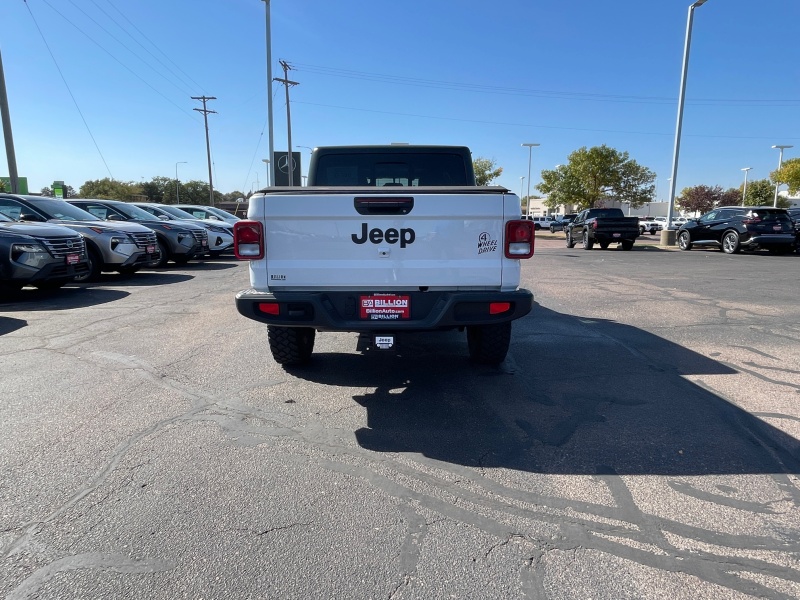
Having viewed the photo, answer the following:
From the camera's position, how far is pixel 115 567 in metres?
2.30

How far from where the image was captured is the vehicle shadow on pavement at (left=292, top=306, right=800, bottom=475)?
3.29 m

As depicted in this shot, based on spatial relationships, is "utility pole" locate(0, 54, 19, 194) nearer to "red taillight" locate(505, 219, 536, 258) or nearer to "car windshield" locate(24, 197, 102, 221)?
"car windshield" locate(24, 197, 102, 221)

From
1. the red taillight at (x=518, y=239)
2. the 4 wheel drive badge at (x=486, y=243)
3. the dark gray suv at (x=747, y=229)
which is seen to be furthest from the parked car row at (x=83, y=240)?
the dark gray suv at (x=747, y=229)

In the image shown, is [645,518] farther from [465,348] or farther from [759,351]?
[759,351]

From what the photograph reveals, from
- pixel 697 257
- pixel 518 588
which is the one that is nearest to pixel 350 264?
pixel 518 588

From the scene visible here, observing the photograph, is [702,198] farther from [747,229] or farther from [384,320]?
[384,320]

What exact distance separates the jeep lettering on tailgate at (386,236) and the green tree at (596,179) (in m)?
44.8

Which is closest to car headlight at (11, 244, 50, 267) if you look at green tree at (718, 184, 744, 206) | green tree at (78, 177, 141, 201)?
green tree at (78, 177, 141, 201)

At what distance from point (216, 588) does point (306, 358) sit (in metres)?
3.04

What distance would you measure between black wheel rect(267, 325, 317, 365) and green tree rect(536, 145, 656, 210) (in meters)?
44.3

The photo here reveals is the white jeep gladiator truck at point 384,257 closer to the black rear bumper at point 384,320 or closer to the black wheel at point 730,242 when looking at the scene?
the black rear bumper at point 384,320

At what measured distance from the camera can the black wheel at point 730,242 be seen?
19.0m

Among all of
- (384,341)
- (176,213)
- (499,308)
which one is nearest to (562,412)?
(499,308)

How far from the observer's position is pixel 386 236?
3.87 m
